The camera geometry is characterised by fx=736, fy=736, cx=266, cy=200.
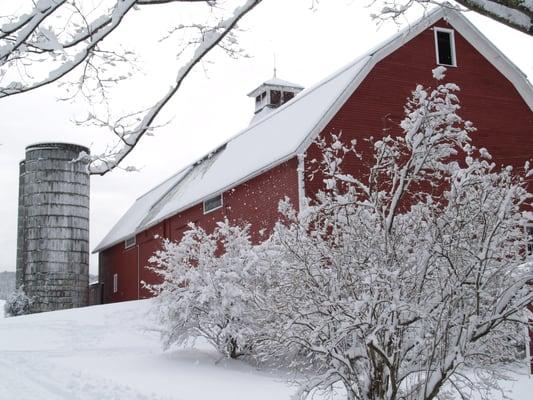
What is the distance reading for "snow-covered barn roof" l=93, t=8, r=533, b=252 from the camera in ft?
55.5

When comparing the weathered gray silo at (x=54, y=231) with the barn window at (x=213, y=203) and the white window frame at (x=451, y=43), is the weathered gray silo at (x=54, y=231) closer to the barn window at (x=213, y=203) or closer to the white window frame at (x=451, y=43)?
the barn window at (x=213, y=203)

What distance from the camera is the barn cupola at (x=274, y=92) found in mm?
30406

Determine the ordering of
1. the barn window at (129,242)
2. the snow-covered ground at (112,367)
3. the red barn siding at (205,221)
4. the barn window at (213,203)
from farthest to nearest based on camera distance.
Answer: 1. the barn window at (129,242)
2. the barn window at (213,203)
3. the red barn siding at (205,221)
4. the snow-covered ground at (112,367)

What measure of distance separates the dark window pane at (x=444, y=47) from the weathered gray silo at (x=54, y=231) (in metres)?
14.1

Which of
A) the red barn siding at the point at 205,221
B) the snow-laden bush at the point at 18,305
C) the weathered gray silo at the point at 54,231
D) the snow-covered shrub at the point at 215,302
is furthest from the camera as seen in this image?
the weathered gray silo at the point at 54,231

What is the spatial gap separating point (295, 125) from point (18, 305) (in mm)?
14221

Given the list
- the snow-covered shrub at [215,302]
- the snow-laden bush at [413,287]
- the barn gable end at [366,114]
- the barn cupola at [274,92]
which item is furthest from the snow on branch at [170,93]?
the barn cupola at [274,92]

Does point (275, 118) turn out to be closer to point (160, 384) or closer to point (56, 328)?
point (56, 328)

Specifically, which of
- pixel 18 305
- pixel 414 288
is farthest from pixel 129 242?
pixel 414 288

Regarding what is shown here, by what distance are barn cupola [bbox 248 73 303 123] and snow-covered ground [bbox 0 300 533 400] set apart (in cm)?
1295

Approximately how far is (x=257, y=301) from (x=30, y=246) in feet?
67.8

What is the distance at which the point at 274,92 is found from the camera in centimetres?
3064

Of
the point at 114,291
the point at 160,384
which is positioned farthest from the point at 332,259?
the point at 114,291

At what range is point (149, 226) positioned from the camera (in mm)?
25625
